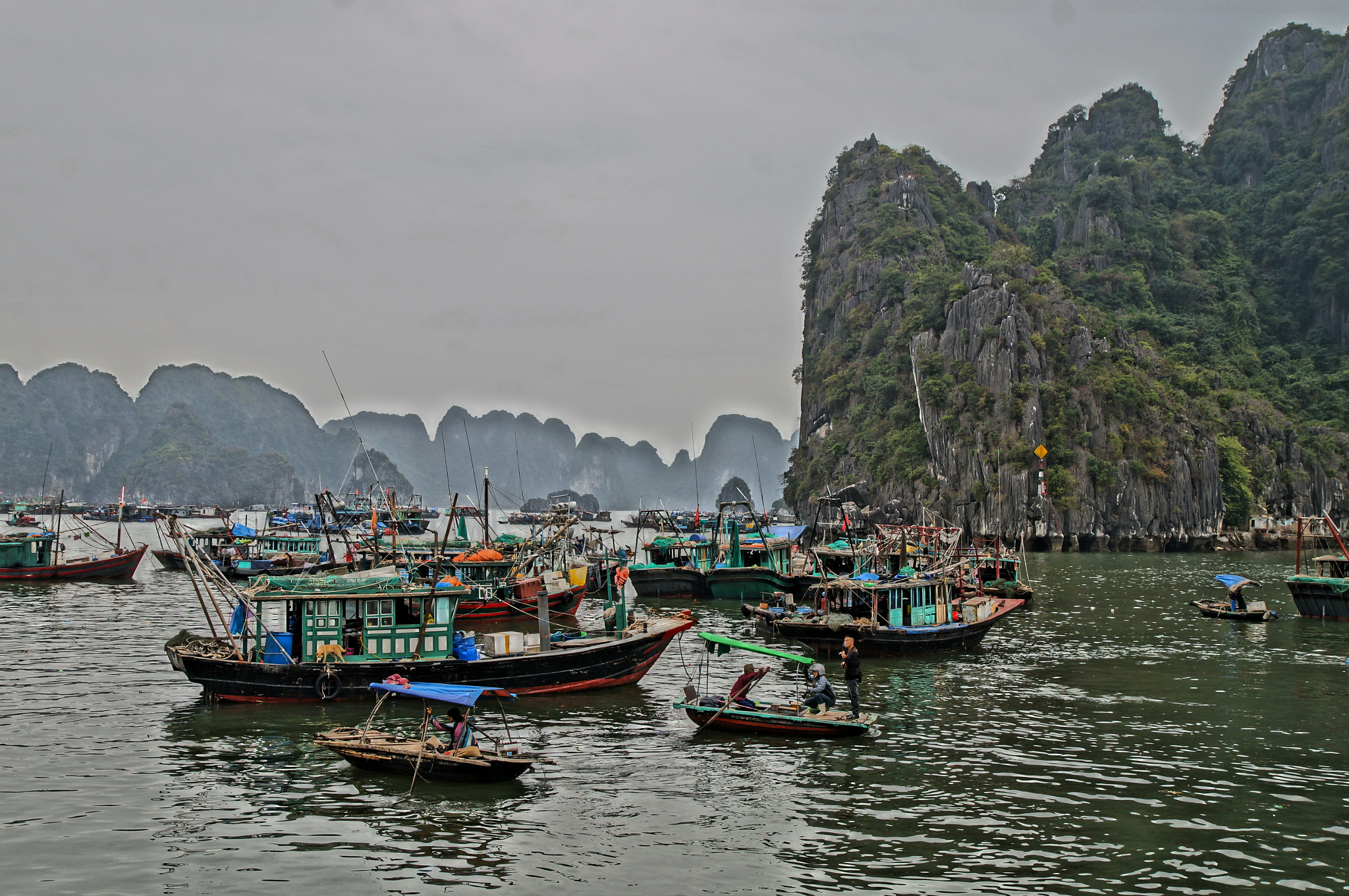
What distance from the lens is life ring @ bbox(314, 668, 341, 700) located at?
23.1m

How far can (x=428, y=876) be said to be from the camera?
13117 mm

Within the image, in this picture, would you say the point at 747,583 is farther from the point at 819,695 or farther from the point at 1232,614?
the point at 819,695

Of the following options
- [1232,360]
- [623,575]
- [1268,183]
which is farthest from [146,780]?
[1268,183]

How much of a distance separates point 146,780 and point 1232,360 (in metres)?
136

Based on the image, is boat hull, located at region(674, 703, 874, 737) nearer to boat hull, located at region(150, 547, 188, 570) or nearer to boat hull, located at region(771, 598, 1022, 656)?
boat hull, located at region(771, 598, 1022, 656)

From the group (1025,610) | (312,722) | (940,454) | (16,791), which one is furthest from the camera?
(940,454)

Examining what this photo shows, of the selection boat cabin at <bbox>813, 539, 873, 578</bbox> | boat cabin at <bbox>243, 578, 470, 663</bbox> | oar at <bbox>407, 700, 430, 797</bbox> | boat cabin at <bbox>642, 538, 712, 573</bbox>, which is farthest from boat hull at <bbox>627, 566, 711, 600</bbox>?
oar at <bbox>407, 700, 430, 797</bbox>

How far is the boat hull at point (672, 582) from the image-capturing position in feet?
162

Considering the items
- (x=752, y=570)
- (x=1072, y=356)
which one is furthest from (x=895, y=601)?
(x=1072, y=356)

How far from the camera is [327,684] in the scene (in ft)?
75.7

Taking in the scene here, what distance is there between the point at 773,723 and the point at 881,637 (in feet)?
36.5

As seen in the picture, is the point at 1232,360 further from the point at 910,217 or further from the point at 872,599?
the point at 872,599

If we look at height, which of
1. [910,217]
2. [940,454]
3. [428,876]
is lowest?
[428,876]

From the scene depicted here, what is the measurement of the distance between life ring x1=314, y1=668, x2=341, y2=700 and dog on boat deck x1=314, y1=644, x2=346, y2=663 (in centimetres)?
32
